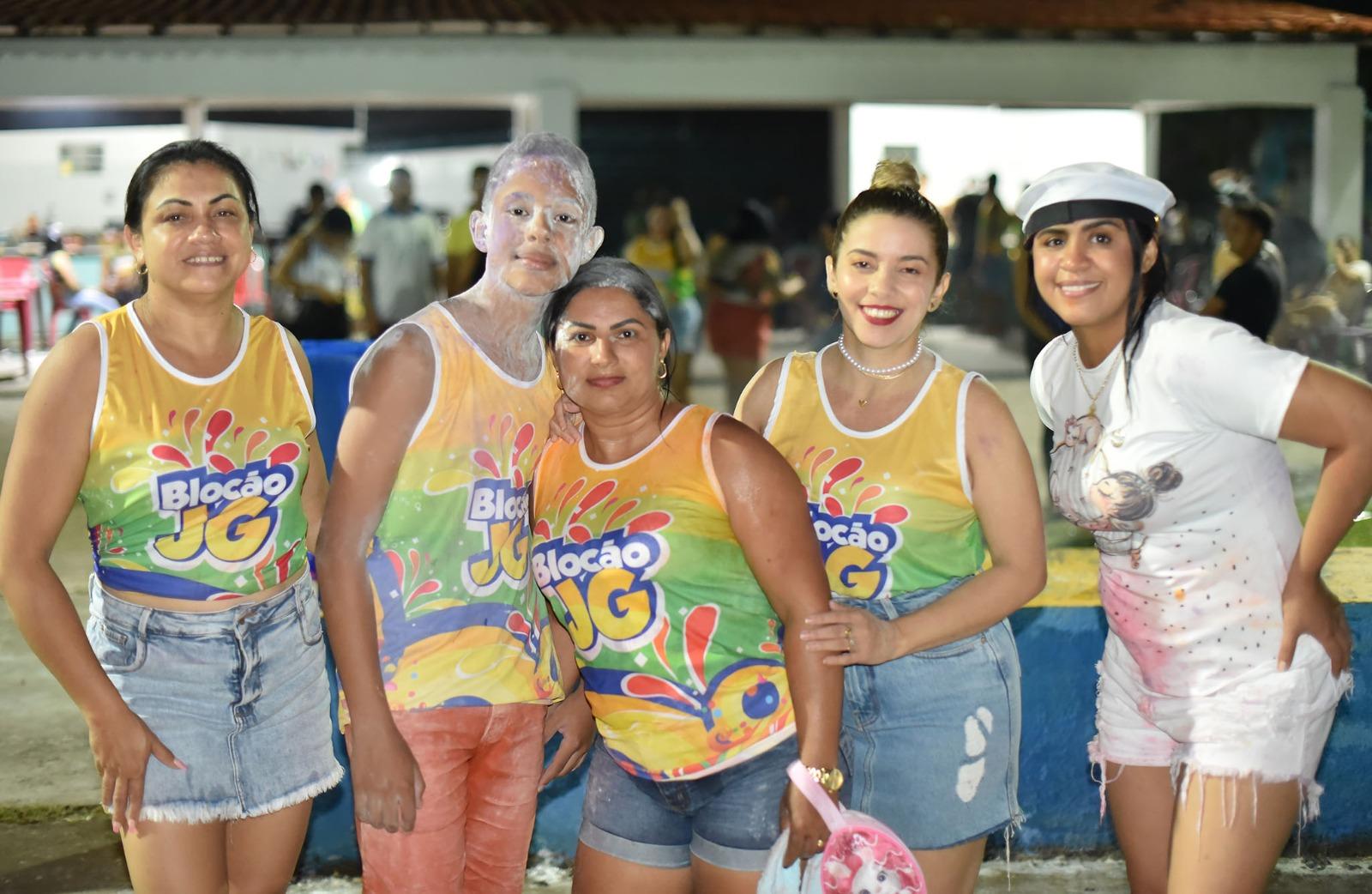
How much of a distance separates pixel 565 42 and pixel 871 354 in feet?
36.3

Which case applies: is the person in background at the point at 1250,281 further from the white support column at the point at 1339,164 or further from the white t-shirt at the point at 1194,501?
the white support column at the point at 1339,164

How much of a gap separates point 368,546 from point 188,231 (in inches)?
28.1

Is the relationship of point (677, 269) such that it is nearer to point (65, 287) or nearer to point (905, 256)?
point (905, 256)

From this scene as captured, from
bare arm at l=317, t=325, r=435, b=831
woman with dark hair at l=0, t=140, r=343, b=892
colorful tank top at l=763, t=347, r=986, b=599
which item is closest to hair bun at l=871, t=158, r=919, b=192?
colorful tank top at l=763, t=347, r=986, b=599

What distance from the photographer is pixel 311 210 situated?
1320 centimetres

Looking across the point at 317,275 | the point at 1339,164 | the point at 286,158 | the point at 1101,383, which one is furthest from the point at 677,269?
the point at 1101,383

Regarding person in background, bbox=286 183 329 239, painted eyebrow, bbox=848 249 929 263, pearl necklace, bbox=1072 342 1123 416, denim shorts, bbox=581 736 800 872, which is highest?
person in background, bbox=286 183 329 239

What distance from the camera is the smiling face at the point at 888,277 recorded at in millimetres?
2936

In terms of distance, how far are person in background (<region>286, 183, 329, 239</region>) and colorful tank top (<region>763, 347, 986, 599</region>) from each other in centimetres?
916

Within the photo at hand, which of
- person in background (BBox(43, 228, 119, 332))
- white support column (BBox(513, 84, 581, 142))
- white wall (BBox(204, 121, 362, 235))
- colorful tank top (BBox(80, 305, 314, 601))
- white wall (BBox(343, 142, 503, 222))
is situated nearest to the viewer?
colorful tank top (BBox(80, 305, 314, 601))

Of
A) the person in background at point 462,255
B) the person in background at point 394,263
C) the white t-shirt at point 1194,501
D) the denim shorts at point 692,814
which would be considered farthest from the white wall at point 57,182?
the white t-shirt at point 1194,501

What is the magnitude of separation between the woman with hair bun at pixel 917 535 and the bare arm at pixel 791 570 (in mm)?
167

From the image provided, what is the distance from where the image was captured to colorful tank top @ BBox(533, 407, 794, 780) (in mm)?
2723

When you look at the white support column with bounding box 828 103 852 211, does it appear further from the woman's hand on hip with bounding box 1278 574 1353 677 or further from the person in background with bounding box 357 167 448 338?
the woman's hand on hip with bounding box 1278 574 1353 677
